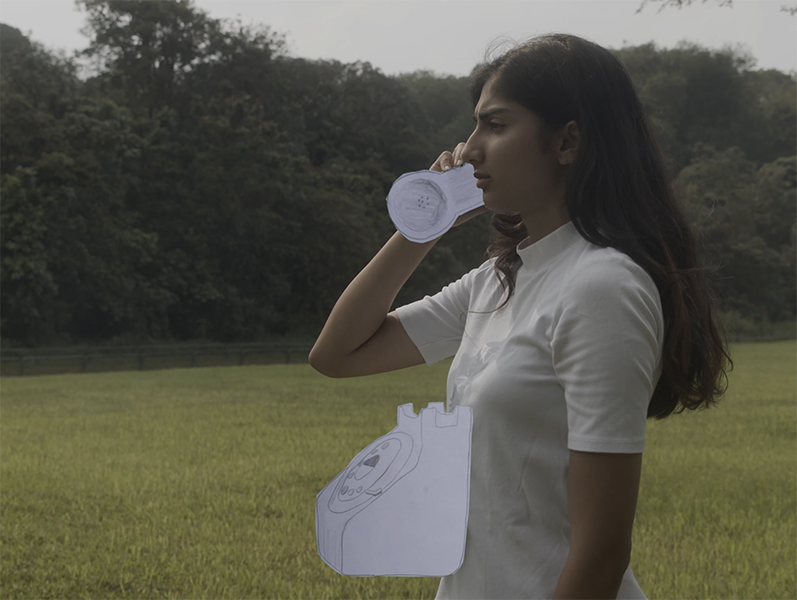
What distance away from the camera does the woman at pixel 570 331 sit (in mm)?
1258

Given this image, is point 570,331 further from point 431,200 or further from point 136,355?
point 136,355

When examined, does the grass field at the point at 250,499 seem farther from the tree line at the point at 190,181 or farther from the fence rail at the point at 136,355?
the tree line at the point at 190,181

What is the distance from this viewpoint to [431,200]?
1.57 metres

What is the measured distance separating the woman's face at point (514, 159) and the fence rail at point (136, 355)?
892 inches

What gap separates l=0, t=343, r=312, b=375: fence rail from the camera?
23.2 m

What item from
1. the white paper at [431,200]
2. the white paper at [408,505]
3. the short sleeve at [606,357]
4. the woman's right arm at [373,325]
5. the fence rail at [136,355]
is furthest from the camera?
the fence rail at [136,355]

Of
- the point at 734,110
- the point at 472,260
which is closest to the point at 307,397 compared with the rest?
the point at 472,260

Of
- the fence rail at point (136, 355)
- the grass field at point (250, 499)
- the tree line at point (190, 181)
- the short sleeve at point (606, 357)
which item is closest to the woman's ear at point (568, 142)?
the short sleeve at point (606, 357)

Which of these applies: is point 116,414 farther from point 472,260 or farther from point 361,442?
point 472,260

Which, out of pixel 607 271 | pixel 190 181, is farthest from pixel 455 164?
pixel 190 181

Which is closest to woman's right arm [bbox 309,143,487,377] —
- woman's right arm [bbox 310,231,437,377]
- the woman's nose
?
woman's right arm [bbox 310,231,437,377]

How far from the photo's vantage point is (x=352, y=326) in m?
1.83

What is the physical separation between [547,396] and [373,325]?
60cm

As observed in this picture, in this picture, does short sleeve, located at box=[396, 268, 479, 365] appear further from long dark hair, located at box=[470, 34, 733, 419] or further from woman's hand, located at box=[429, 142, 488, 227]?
long dark hair, located at box=[470, 34, 733, 419]
